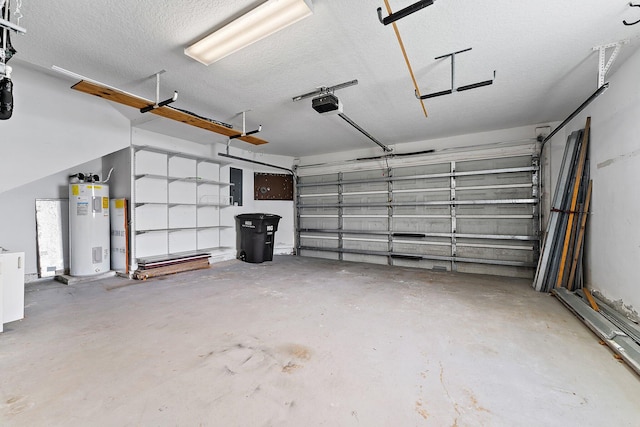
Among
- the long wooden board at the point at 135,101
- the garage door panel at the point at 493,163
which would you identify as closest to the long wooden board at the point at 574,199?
the garage door panel at the point at 493,163

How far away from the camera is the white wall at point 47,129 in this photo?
3.30 m

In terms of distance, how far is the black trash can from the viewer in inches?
234

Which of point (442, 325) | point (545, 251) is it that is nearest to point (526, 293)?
point (545, 251)

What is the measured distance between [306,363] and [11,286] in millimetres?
2858

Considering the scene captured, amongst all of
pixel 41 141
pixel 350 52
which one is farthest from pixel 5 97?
pixel 350 52

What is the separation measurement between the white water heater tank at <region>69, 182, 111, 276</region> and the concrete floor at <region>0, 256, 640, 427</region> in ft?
2.58

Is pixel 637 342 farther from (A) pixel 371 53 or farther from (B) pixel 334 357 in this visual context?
(A) pixel 371 53

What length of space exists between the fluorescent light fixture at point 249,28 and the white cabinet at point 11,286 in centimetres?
251

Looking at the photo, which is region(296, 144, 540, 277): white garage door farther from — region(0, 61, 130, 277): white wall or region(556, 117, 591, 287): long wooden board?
region(0, 61, 130, 277): white wall

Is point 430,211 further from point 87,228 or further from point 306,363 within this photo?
point 87,228

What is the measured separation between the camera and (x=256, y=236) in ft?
19.5

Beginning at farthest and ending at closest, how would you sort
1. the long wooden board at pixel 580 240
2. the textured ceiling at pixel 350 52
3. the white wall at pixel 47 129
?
the long wooden board at pixel 580 240 < the white wall at pixel 47 129 < the textured ceiling at pixel 350 52

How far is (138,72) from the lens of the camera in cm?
290

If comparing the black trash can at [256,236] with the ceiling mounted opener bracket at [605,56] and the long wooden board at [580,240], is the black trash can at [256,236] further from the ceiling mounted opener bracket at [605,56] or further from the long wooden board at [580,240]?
the ceiling mounted opener bracket at [605,56]
